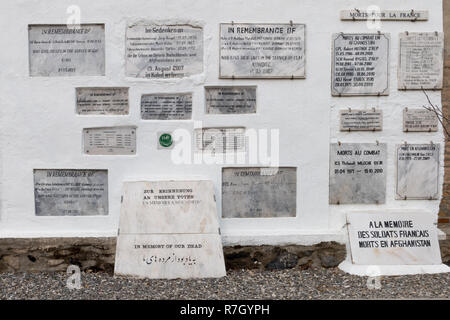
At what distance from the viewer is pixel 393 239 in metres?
4.71

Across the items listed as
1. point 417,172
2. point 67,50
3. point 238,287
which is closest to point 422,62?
point 417,172

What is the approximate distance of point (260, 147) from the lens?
474 centimetres

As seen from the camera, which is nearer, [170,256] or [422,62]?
[170,256]

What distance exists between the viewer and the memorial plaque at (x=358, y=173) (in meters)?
4.78

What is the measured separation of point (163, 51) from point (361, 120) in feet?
6.93

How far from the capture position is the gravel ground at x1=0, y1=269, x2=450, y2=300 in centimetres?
404

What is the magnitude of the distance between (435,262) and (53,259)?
380 centimetres

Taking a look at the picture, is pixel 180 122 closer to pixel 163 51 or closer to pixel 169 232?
pixel 163 51

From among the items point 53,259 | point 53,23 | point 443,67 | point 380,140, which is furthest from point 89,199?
point 443,67

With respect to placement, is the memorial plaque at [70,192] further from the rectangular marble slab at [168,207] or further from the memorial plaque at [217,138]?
the memorial plaque at [217,138]

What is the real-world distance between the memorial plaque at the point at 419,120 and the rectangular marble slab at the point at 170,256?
224 centimetres

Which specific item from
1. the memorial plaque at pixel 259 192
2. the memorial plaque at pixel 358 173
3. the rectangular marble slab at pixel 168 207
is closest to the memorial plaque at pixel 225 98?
the memorial plaque at pixel 259 192

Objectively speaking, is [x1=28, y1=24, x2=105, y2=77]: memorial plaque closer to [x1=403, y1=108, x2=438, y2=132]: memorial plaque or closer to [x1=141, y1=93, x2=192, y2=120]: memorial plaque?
[x1=141, y1=93, x2=192, y2=120]: memorial plaque

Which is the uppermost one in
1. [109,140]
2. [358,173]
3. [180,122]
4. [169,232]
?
[180,122]
